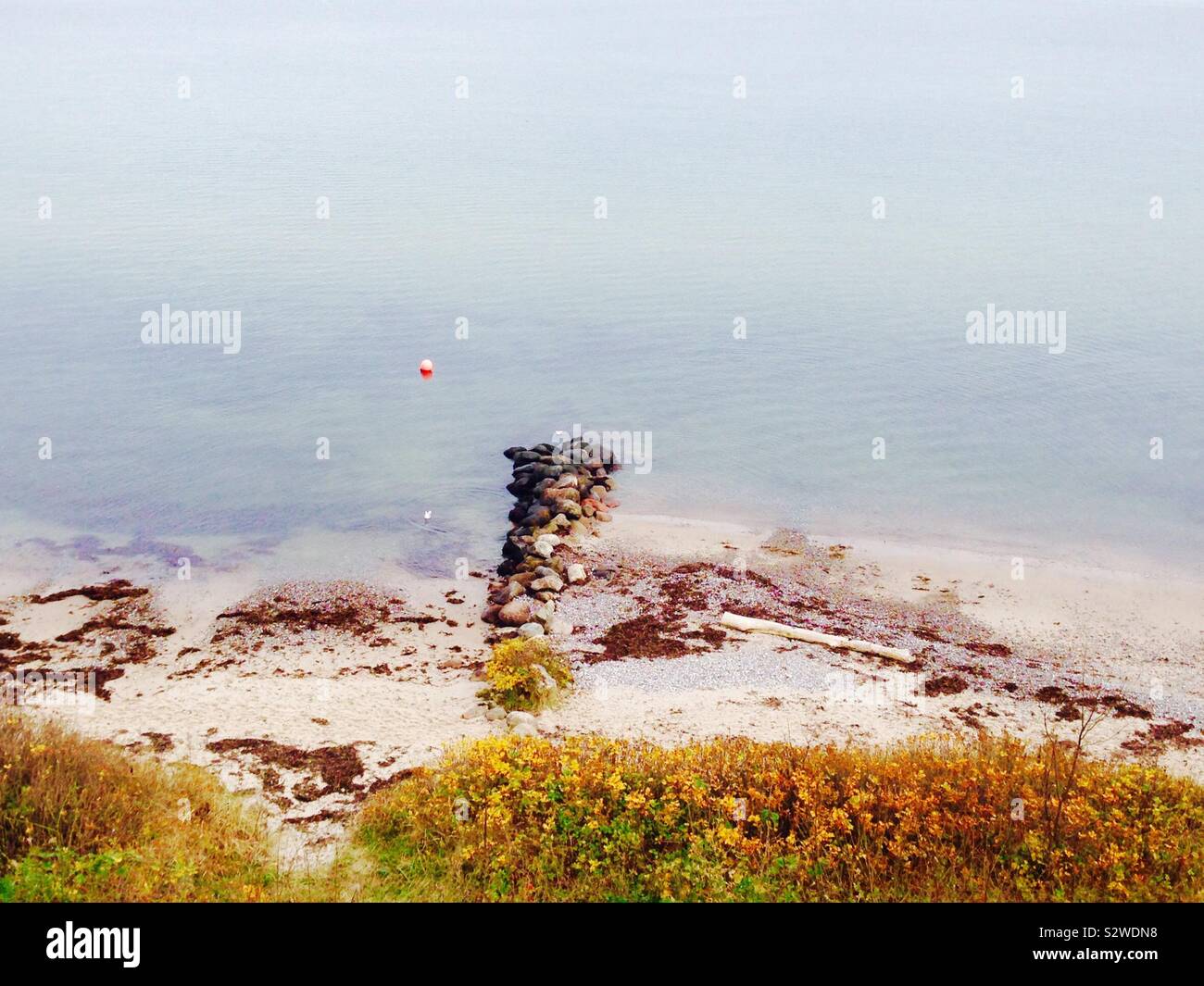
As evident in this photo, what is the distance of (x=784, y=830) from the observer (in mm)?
11664

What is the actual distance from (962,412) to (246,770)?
2877cm

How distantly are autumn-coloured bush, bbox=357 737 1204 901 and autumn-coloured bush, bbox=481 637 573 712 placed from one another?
4.26 m

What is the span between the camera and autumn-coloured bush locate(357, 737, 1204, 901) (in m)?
10.4

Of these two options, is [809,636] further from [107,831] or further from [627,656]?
[107,831]

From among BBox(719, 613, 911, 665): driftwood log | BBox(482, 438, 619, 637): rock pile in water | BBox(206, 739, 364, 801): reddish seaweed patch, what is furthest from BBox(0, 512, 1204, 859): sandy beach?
BBox(482, 438, 619, 637): rock pile in water

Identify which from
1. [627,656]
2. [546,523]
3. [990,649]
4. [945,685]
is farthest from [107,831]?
[990,649]

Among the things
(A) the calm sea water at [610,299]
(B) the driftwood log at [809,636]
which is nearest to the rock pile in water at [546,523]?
(A) the calm sea water at [610,299]

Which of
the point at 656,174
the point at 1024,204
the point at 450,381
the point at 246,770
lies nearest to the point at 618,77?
the point at 656,174

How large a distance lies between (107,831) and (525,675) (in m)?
7.87

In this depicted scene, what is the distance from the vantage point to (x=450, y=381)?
131 ft

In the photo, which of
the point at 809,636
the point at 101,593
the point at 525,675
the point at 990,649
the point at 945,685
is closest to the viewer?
the point at 525,675

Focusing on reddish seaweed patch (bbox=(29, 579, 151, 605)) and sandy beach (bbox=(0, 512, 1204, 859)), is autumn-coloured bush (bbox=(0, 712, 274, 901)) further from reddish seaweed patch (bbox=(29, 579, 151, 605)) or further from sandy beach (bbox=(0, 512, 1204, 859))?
reddish seaweed patch (bbox=(29, 579, 151, 605))

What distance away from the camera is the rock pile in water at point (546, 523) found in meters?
22.2

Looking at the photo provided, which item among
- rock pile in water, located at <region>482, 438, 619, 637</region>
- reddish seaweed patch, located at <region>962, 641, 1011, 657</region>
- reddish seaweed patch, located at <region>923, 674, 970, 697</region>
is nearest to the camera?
reddish seaweed patch, located at <region>923, 674, 970, 697</region>
